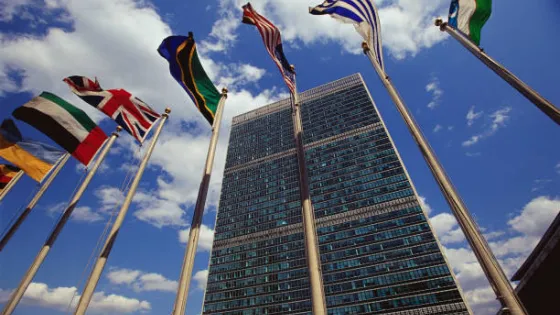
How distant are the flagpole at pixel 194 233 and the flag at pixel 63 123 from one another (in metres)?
7.69

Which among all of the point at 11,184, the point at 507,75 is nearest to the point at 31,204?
the point at 11,184

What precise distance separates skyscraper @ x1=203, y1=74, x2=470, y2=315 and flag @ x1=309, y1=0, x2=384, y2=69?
81279 millimetres

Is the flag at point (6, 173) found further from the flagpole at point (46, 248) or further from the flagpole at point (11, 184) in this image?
the flagpole at point (46, 248)

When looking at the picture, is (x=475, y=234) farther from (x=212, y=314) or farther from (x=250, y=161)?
(x=250, y=161)

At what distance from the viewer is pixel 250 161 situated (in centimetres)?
14588

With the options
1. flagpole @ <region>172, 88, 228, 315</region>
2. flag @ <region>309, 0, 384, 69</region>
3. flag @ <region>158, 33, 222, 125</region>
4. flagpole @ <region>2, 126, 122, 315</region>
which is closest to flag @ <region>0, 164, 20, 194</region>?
flagpole @ <region>2, 126, 122, 315</region>

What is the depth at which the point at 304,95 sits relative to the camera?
6206 inches

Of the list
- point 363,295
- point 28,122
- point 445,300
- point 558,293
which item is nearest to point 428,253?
point 445,300

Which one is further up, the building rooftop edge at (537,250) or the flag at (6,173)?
the flag at (6,173)

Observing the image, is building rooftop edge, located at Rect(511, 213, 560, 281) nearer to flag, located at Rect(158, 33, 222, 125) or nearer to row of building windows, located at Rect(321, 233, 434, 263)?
flag, located at Rect(158, 33, 222, 125)

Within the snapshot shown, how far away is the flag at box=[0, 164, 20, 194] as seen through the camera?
1841cm

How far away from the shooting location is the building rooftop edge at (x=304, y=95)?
148375 mm

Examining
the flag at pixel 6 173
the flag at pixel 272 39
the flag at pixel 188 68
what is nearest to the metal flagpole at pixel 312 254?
the flag at pixel 272 39

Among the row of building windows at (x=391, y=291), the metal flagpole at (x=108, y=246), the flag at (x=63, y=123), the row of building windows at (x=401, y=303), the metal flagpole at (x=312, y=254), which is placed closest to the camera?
the metal flagpole at (x=312, y=254)
